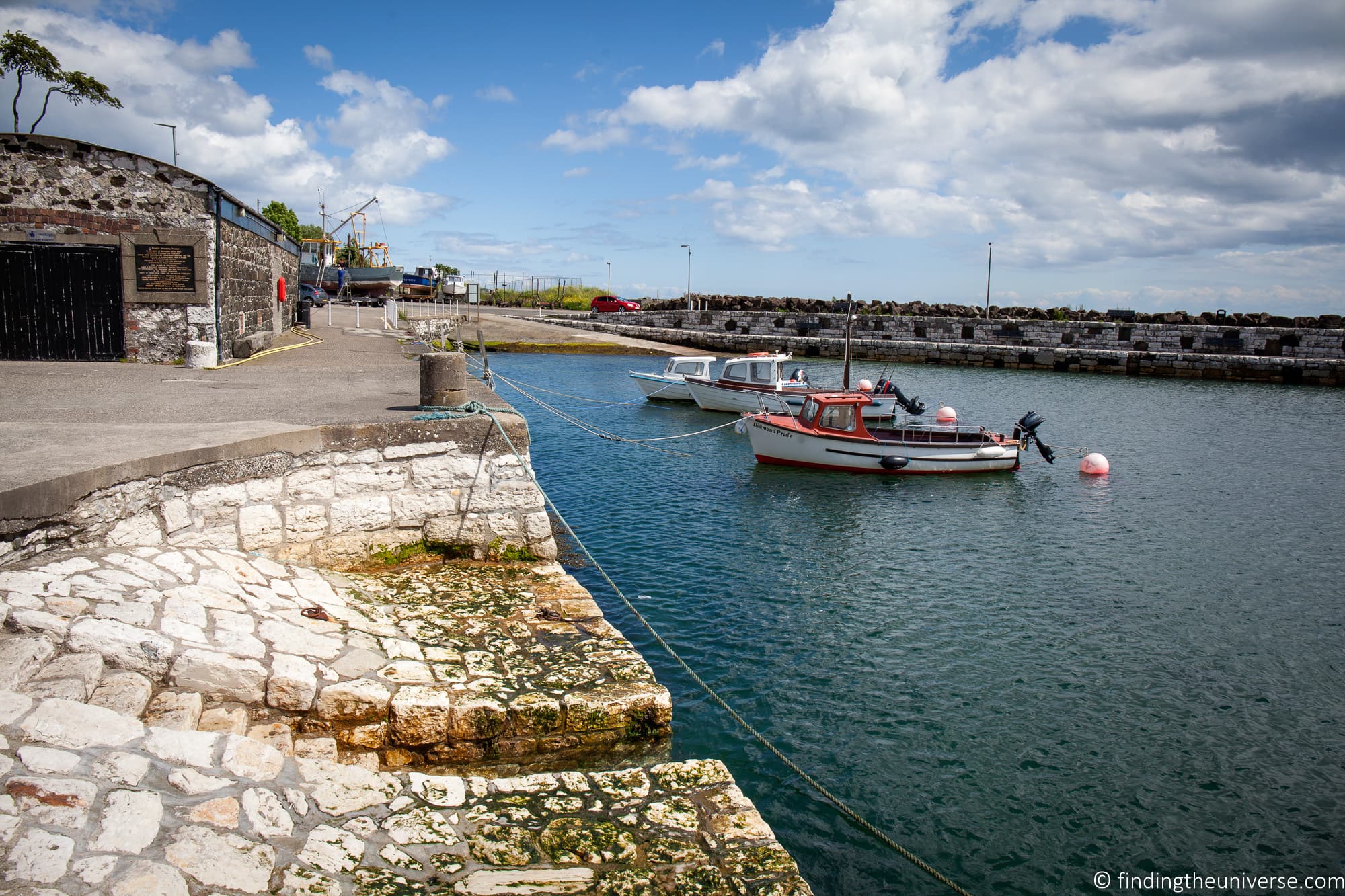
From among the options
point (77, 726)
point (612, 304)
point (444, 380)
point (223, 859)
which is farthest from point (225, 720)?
point (612, 304)

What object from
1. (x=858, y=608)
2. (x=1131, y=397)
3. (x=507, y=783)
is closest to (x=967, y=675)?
(x=858, y=608)

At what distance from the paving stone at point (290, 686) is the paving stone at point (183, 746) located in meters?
0.96

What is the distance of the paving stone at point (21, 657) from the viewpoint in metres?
4.09

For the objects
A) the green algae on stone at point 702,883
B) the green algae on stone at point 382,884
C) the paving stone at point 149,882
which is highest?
the paving stone at point 149,882

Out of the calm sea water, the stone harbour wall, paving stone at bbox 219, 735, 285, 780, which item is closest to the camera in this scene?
paving stone at bbox 219, 735, 285, 780

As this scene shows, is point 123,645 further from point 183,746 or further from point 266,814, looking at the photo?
point 266,814

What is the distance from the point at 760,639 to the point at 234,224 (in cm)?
1307

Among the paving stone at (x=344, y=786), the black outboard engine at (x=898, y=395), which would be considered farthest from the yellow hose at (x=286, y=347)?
the black outboard engine at (x=898, y=395)

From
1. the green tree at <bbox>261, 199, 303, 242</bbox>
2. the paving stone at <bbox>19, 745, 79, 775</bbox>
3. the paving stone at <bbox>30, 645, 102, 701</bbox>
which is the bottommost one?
the paving stone at <bbox>19, 745, 79, 775</bbox>

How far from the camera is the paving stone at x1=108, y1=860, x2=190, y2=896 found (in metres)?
3.19

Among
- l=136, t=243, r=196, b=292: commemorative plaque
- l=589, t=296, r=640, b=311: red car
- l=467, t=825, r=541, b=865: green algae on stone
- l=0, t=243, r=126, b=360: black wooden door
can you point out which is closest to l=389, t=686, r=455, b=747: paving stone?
l=467, t=825, r=541, b=865: green algae on stone

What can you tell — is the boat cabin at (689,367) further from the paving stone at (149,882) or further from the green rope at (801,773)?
the paving stone at (149,882)

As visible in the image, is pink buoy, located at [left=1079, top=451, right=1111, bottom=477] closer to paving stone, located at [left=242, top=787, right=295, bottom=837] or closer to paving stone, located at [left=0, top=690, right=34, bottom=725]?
paving stone, located at [left=242, top=787, right=295, bottom=837]

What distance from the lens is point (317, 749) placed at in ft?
16.5
